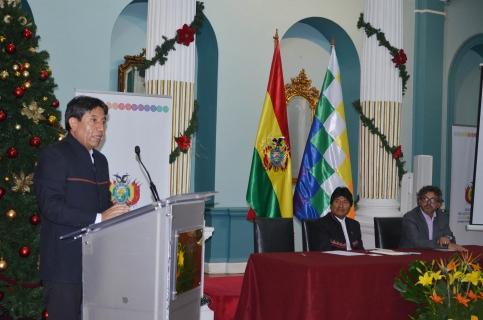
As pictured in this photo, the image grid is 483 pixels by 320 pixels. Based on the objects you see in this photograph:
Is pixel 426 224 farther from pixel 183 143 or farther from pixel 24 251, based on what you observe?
pixel 24 251

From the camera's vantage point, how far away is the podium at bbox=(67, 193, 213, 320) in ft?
7.78

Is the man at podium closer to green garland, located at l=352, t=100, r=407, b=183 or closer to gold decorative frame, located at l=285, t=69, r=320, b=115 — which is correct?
green garland, located at l=352, t=100, r=407, b=183

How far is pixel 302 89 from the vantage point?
8.91 metres

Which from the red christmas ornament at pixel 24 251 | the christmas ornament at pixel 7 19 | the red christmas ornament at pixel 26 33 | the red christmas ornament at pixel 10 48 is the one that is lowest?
the red christmas ornament at pixel 24 251

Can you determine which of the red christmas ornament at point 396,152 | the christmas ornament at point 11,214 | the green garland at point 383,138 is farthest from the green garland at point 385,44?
the christmas ornament at point 11,214

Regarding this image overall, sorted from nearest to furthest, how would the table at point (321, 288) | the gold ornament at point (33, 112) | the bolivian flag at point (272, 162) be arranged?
the table at point (321, 288) → the gold ornament at point (33, 112) → the bolivian flag at point (272, 162)

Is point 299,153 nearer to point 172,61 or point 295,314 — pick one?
point 172,61

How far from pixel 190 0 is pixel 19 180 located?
2699 mm

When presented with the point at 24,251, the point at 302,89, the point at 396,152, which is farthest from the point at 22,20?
the point at 302,89

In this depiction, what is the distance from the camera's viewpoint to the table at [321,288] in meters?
3.91

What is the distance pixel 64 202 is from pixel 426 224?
3524 millimetres

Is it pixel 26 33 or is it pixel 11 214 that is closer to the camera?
pixel 11 214

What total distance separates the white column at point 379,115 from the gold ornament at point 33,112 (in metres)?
4.07

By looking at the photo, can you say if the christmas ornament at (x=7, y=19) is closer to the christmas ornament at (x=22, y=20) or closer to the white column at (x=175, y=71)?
the christmas ornament at (x=22, y=20)
